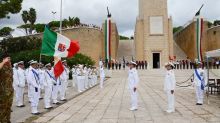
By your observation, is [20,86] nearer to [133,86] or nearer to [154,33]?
[133,86]

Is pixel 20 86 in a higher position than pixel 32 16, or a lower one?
lower

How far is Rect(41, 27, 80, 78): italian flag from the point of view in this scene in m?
13.4

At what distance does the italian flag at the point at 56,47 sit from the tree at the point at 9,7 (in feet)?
42.2

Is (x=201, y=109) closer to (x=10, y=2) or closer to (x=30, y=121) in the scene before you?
(x=30, y=121)

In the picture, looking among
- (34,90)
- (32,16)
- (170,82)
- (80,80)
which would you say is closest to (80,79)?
(80,80)

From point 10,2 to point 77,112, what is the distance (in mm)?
16144

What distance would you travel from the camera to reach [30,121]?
10297mm

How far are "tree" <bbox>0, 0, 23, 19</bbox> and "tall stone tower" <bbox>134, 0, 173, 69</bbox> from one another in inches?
1283

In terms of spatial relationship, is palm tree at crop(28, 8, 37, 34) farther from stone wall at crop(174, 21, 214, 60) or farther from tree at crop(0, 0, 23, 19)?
tree at crop(0, 0, 23, 19)

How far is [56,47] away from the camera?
547 inches

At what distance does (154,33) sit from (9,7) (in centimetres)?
3423

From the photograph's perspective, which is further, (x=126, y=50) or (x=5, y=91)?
(x=126, y=50)

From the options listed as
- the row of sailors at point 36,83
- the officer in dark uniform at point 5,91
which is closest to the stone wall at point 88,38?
the row of sailors at point 36,83

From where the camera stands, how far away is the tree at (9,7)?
2573 cm
